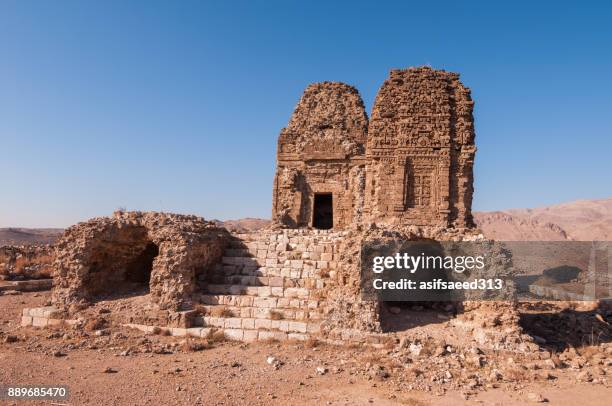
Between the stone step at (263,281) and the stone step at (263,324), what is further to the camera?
the stone step at (263,281)

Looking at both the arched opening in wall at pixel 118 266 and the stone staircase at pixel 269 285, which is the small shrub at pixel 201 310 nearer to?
the stone staircase at pixel 269 285

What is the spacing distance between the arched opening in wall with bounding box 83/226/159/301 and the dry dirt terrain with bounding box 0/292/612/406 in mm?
2111

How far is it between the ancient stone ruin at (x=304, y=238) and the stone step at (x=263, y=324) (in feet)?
0.07

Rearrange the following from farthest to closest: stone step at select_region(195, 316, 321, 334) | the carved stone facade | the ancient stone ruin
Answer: the carved stone facade
the ancient stone ruin
stone step at select_region(195, 316, 321, 334)

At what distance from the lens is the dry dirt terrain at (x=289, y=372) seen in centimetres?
539

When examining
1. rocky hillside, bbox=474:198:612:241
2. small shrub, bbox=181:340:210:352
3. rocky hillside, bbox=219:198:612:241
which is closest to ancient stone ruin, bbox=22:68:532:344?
small shrub, bbox=181:340:210:352

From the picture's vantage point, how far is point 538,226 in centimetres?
5666

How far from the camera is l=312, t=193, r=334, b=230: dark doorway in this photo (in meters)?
18.4

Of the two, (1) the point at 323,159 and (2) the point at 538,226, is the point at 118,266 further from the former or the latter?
(2) the point at 538,226

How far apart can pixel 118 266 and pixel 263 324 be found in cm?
511

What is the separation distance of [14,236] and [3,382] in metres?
63.5

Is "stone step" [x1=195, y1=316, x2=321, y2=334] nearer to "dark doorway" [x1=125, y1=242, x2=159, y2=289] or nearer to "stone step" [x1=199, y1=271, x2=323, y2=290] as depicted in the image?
"stone step" [x1=199, y1=271, x2=323, y2=290]

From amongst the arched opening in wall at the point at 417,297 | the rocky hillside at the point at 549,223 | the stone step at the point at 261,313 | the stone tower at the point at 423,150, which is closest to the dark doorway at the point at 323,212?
the stone tower at the point at 423,150

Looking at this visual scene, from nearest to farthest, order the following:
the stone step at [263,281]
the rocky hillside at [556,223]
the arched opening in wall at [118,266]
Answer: the stone step at [263,281], the arched opening in wall at [118,266], the rocky hillside at [556,223]
